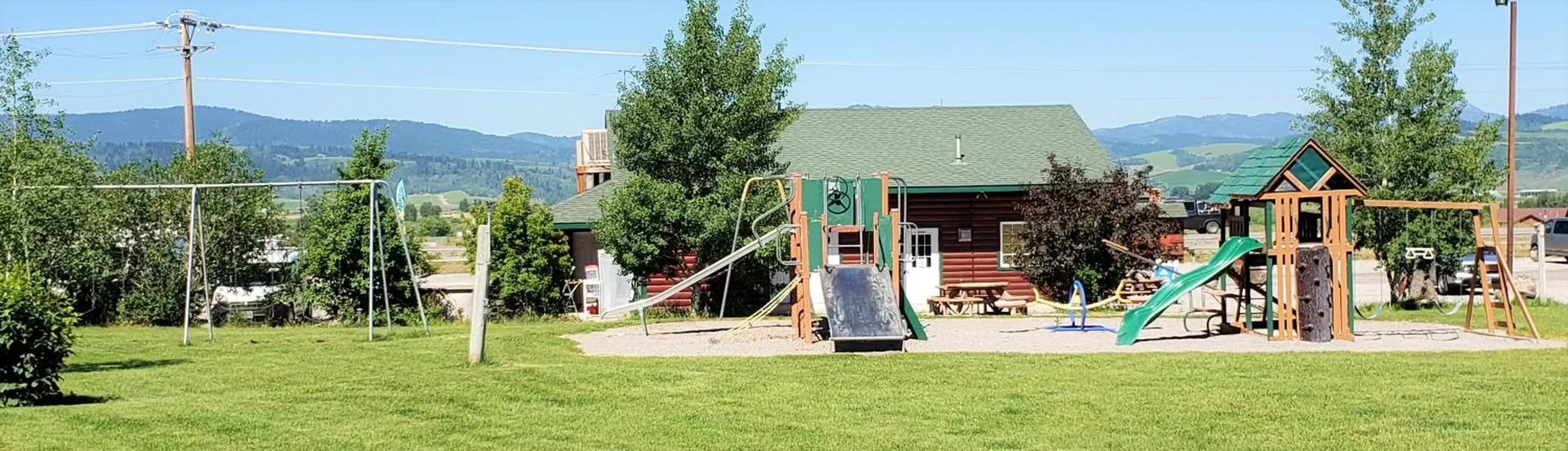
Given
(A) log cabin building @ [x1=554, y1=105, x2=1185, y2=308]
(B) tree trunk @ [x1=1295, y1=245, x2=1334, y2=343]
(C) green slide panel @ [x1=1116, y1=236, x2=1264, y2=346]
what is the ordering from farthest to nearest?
(A) log cabin building @ [x1=554, y1=105, x2=1185, y2=308], (C) green slide panel @ [x1=1116, y1=236, x2=1264, y2=346], (B) tree trunk @ [x1=1295, y1=245, x2=1334, y2=343]

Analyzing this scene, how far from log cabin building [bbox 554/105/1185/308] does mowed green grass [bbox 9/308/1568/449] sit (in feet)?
36.1

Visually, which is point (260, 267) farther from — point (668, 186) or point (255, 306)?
point (668, 186)

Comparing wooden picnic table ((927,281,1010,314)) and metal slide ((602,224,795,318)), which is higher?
metal slide ((602,224,795,318))

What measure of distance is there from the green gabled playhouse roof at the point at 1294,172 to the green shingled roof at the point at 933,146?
390 inches

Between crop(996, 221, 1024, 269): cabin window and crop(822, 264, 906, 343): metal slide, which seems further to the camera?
crop(996, 221, 1024, 269): cabin window

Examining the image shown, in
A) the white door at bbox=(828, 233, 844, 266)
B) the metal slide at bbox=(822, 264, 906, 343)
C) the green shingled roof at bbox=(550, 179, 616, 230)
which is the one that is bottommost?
the metal slide at bbox=(822, 264, 906, 343)

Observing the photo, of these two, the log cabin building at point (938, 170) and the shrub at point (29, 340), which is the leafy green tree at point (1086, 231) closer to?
the log cabin building at point (938, 170)

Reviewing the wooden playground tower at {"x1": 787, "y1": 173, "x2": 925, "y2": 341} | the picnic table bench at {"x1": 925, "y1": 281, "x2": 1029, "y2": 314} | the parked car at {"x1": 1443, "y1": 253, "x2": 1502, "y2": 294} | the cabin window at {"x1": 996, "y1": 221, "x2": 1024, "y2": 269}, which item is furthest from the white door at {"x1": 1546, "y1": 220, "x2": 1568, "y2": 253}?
the wooden playground tower at {"x1": 787, "y1": 173, "x2": 925, "y2": 341}

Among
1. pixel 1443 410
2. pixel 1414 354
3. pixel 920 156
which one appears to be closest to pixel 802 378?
pixel 1443 410

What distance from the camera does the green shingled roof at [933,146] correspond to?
29469 millimetres

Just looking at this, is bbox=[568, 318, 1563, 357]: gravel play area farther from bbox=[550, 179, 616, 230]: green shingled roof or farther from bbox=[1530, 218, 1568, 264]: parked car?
bbox=[1530, 218, 1568, 264]: parked car

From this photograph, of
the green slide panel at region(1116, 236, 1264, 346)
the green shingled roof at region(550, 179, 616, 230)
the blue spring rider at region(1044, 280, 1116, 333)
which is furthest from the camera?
the green shingled roof at region(550, 179, 616, 230)

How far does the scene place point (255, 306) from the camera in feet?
82.3

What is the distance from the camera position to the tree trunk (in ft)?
58.1
